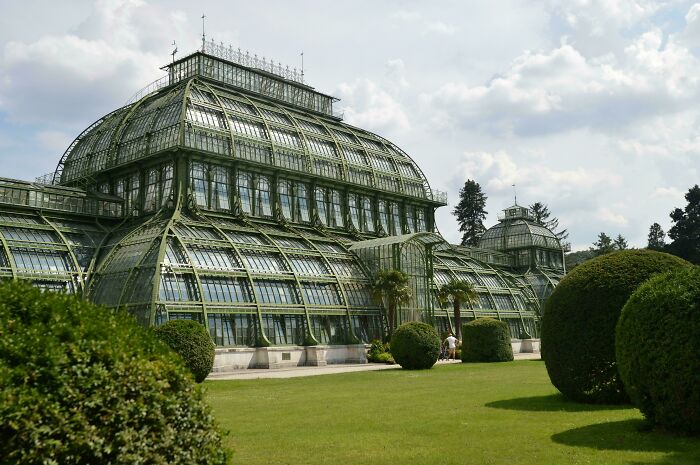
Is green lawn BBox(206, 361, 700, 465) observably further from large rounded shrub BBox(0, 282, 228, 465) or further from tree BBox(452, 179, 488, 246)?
tree BBox(452, 179, 488, 246)

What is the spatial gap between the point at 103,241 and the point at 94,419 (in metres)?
48.0

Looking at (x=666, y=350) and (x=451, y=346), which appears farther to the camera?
(x=451, y=346)

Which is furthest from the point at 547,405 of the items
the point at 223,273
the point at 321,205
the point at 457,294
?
the point at 321,205

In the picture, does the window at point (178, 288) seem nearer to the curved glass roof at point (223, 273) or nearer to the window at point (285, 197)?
the curved glass roof at point (223, 273)

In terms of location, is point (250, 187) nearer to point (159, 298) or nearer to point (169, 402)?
point (159, 298)

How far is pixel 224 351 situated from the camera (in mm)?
44812

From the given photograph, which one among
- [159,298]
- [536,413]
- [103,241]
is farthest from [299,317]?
[536,413]

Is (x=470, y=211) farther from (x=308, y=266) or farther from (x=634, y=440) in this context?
(x=634, y=440)

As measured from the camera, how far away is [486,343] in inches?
1845

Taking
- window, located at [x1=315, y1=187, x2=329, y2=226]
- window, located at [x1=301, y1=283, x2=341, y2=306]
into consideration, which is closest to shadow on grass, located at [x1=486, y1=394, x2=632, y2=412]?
window, located at [x1=301, y1=283, x2=341, y2=306]

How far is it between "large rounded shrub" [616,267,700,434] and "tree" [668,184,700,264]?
80.1 meters

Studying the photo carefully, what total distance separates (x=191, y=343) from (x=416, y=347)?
15523 mm

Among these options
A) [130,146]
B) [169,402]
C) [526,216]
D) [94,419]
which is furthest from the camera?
[526,216]

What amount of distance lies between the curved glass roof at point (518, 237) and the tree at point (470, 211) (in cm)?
1719
